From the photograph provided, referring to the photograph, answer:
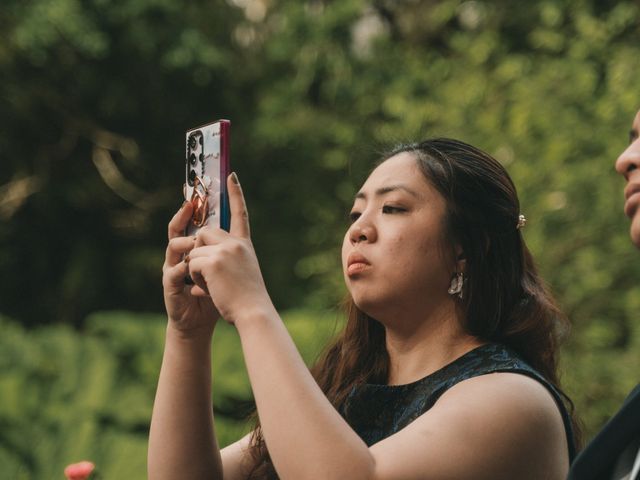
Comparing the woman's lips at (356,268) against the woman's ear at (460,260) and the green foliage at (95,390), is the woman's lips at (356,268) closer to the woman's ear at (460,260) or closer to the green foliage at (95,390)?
the woman's ear at (460,260)

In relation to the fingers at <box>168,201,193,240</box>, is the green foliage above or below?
below

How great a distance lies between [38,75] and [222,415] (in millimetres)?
4316

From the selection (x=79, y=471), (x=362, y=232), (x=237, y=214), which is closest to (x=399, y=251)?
(x=362, y=232)

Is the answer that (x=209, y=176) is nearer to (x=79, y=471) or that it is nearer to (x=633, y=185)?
(x=79, y=471)

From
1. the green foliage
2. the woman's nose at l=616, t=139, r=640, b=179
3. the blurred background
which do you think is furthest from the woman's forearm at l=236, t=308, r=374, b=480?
the blurred background

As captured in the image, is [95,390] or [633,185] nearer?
[633,185]

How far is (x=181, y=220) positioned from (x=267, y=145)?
7.58 metres

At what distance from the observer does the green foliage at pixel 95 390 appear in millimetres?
4203

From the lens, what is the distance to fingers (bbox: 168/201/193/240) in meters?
1.94

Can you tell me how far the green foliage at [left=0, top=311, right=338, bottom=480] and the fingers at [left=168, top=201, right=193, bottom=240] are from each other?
6.81ft

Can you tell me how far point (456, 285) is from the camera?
2.06 m

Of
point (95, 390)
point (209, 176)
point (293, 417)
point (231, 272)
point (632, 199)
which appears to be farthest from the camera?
point (95, 390)

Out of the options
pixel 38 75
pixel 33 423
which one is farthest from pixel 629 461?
pixel 38 75

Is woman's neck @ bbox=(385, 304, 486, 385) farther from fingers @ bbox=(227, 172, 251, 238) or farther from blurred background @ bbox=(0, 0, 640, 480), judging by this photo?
blurred background @ bbox=(0, 0, 640, 480)
